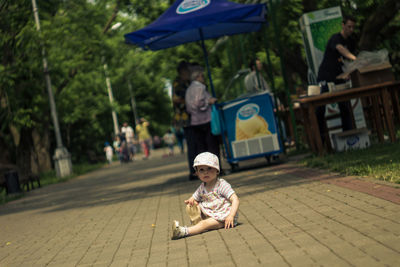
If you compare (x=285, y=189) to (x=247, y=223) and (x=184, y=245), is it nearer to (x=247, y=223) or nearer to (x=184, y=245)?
(x=247, y=223)

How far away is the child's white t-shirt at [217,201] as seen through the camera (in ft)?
20.3

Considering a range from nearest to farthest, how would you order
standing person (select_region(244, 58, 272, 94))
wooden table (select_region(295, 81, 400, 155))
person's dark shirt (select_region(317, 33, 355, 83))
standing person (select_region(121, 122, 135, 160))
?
wooden table (select_region(295, 81, 400, 155)), person's dark shirt (select_region(317, 33, 355, 83)), standing person (select_region(244, 58, 272, 94)), standing person (select_region(121, 122, 135, 160))

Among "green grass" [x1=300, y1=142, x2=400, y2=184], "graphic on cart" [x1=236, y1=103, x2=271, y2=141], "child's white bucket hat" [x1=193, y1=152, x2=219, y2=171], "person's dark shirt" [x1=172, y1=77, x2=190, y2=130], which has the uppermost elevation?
"person's dark shirt" [x1=172, y1=77, x2=190, y2=130]

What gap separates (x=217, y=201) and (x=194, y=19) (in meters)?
6.18

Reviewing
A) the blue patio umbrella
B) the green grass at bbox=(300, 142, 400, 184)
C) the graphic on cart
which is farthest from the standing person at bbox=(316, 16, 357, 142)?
the blue patio umbrella

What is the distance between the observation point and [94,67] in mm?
27578

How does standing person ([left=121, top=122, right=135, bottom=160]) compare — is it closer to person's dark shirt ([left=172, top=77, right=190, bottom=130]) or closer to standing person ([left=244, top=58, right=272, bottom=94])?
standing person ([left=244, top=58, right=272, bottom=94])

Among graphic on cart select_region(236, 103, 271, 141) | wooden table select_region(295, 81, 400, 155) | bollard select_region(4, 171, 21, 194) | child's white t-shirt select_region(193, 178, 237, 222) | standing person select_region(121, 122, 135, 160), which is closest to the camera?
child's white t-shirt select_region(193, 178, 237, 222)

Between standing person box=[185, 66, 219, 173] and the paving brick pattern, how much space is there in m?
1.78

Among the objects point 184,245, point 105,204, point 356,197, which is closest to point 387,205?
point 356,197

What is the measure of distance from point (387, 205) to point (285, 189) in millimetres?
2593

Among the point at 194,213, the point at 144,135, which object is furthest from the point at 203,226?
the point at 144,135

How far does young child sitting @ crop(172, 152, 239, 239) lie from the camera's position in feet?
20.0

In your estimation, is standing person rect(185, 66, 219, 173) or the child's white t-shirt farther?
standing person rect(185, 66, 219, 173)
